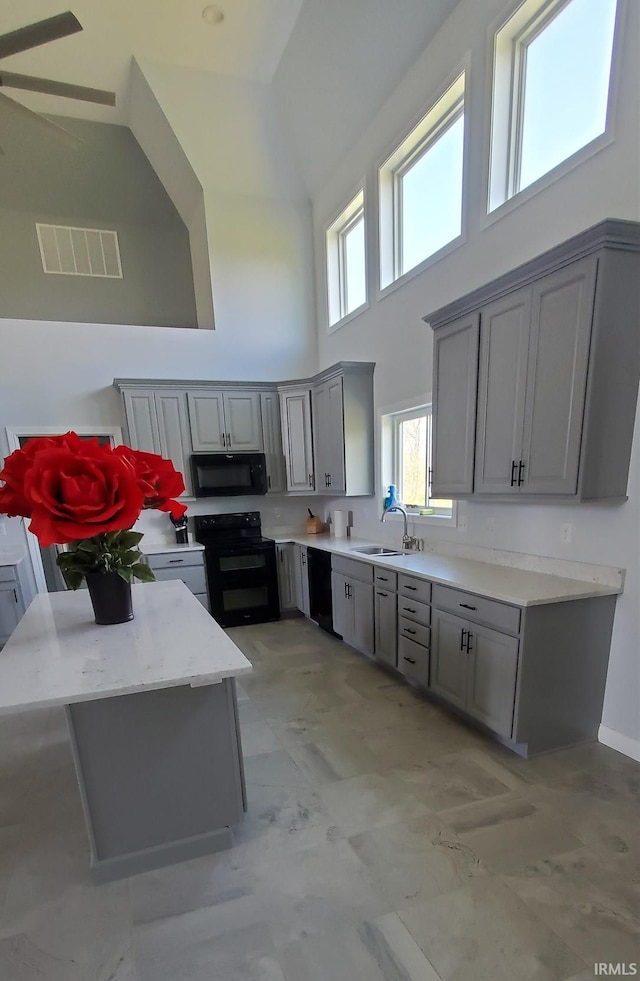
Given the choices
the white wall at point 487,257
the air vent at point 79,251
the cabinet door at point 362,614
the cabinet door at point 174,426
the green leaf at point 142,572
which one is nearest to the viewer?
the green leaf at point 142,572

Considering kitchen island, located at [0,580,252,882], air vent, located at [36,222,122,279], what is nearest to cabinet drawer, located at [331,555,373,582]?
kitchen island, located at [0,580,252,882]

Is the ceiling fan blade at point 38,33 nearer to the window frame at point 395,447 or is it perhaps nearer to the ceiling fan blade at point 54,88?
the ceiling fan blade at point 54,88

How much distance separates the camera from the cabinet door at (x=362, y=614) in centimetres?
321

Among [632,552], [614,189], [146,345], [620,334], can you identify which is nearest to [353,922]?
[632,552]

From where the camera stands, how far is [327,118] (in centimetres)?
388

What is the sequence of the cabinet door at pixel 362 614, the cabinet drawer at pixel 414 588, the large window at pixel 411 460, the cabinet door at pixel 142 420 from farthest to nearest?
the cabinet door at pixel 142 420, the large window at pixel 411 460, the cabinet door at pixel 362 614, the cabinet drawer at pixel 414 588

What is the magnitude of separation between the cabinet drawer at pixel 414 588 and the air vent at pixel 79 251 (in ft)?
15.6

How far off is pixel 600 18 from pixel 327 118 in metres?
2.48

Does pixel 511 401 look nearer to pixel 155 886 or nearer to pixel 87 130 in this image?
pixel 155 886

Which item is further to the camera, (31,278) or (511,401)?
(31,278)

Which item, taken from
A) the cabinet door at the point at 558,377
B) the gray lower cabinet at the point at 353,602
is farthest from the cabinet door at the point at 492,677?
the gray lower cabinet at the point at 353,602

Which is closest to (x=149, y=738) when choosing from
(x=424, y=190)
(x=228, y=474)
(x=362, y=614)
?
(x=362, y=614)

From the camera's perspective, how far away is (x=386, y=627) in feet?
9.91

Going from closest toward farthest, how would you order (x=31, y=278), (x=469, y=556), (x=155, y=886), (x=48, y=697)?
(x=48, y=697), (x=155, y=886), (x=469, y=556), (x=31, y=278)
